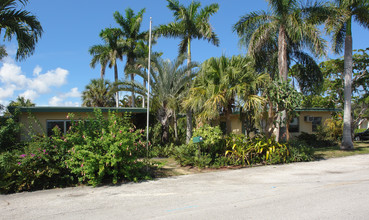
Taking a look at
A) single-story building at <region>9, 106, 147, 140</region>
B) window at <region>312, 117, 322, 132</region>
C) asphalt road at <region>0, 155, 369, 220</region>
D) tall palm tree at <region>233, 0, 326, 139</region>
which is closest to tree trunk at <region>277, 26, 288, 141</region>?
tall palm tree at <region>233, 0, 326, 139</region>

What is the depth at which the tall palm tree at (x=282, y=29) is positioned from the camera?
12.7 metres

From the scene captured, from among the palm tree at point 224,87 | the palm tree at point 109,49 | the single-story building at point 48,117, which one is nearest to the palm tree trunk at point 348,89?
the palm tree at point 224,87

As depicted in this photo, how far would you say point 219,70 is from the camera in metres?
11.6

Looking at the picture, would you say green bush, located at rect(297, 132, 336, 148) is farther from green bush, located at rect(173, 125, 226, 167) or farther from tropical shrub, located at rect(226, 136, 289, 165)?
green bush, located at rect(173, 125, 226, 167)

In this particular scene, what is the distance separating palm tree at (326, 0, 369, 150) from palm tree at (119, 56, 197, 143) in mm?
8360

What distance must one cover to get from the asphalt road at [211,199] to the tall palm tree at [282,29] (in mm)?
5430

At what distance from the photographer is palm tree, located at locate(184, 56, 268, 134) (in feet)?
35.0

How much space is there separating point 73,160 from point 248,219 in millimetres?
4964

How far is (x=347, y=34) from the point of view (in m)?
15.8

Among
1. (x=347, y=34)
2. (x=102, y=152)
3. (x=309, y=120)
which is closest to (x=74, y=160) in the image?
(x=102, y=152)

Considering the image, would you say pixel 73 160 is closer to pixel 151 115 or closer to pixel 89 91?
pixel 151 115

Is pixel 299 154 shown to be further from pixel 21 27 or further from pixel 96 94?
pixel 96 94

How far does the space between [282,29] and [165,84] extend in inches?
270

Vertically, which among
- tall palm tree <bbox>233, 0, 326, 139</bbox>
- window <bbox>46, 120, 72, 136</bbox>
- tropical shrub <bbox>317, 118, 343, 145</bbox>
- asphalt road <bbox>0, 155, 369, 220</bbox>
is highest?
tall palm tree <bbox>233, 0, 326, 139</bbox>
